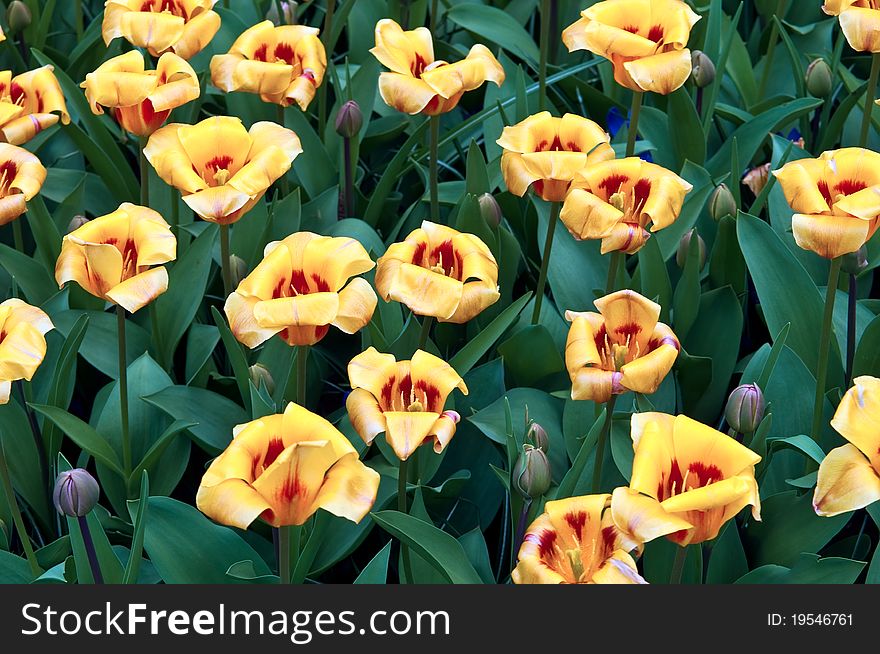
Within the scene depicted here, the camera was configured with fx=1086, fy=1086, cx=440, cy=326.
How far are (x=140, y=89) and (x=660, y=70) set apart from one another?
0.68 metres

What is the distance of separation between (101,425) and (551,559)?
2.27 ft

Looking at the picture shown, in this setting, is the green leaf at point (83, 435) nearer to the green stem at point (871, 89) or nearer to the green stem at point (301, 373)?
the green stem at point (301, 373)

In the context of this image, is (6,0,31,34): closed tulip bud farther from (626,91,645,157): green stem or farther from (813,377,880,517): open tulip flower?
(813,377,880,517): open tulip flower

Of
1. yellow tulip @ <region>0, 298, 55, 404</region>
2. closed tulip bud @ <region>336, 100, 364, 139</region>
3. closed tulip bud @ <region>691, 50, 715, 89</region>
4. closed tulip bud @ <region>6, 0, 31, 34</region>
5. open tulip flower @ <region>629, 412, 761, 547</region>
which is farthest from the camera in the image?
closed tulip bud @ <region>6, 0, 31, 34</region>

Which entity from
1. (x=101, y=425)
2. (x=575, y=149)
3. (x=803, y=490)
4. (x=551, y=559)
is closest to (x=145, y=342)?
(x=101, y=425)

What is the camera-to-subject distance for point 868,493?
38.0 inches

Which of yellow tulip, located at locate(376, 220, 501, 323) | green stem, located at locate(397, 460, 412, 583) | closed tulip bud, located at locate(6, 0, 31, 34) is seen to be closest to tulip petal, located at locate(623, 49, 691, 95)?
yellow tulip, located at locate(376, 220, 501, 323)

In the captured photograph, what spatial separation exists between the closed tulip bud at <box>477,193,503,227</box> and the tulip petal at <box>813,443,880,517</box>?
26.8 inches

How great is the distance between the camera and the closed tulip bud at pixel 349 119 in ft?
5.34

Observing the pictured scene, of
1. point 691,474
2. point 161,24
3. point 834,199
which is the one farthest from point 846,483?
point 161,24

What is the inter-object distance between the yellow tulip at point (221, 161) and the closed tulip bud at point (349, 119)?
0.92 feet

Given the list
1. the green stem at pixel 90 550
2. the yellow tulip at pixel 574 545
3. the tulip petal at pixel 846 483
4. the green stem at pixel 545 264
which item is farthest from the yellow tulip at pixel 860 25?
the green stem at pixel 90 550

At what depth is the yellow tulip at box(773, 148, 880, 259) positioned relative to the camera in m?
1.12

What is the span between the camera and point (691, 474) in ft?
3.23
